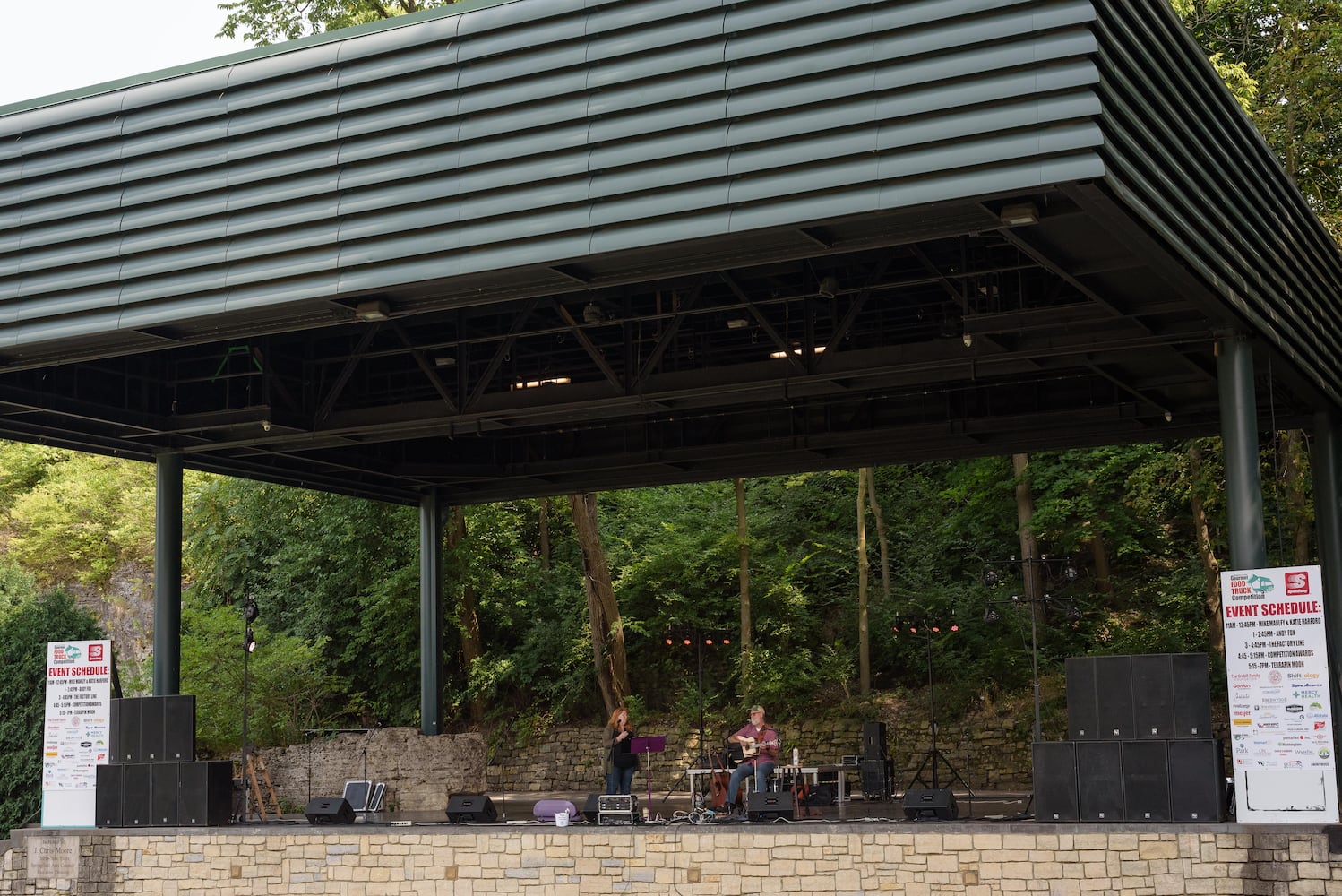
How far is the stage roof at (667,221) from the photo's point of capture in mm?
9977

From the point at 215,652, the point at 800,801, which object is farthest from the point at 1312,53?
the point at 215,652

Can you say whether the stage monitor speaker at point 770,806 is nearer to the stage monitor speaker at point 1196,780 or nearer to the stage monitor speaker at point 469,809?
the stage monitor speaker at point 469,809

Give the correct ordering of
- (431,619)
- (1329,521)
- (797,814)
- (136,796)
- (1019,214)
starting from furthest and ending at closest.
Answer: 1. (431,619)
2. (1329,521)
3. (136,796)
4. (797,814)
5. (1019,214)

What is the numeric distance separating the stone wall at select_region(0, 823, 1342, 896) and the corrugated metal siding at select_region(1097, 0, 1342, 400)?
464cm

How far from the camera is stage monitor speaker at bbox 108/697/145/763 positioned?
15609 mm

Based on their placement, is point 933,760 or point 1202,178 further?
point 933,760

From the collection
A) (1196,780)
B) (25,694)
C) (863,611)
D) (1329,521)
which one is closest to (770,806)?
(1196,780)

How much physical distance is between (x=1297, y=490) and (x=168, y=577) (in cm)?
1596

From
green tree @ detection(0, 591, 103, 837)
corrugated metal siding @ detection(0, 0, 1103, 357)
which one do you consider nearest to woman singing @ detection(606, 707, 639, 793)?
corrugated metal siding @ detection(0, 0, 1103, 357)

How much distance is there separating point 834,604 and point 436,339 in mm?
14266

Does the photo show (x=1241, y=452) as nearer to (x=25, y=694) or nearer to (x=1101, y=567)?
(x=1101, y=567)

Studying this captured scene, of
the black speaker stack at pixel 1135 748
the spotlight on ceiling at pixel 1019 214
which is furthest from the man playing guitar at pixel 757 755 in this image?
the spotlight on ceiling at pixel 1019 214

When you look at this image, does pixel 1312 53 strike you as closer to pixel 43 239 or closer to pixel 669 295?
pixel 669 295

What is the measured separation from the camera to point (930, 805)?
13398mm
